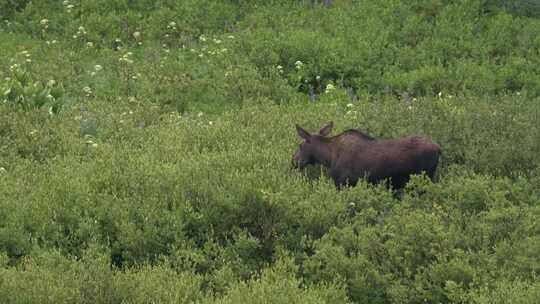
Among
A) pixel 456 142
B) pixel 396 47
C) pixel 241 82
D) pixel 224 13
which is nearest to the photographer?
pixel 456 142

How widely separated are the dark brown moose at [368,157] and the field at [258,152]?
0.64ft

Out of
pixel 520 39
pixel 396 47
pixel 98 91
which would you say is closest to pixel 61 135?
pixel 98 91

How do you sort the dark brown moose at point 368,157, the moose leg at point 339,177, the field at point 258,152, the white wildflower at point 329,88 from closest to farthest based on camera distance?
the field at point 258,152
the dark brown moose at point 368,157
the moose leg at point 339,177
the white wildflower at point 329,88

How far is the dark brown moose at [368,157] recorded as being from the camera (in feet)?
31.2

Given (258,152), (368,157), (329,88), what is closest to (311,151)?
(258,152)

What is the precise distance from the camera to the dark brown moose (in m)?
9.52

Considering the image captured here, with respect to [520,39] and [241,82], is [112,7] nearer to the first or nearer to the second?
[241,82]

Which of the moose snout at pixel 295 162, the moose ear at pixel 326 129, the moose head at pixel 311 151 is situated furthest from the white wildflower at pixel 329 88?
the moose snout at pixel 295 162

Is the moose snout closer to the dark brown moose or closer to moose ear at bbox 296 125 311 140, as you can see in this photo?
the dark brown moose

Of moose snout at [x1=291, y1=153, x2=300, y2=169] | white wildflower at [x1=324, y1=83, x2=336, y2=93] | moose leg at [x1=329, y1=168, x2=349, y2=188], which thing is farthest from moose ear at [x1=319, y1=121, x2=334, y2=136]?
white wildflower at [x1=324, y1=83, x2=336, y2=93]

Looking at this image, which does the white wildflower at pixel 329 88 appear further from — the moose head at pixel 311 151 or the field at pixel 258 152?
the moose head at pixel 311 151

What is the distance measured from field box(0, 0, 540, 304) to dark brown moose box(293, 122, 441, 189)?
0.64ft

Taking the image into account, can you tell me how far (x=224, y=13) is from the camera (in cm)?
1677

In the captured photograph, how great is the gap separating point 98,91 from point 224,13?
383 cm
